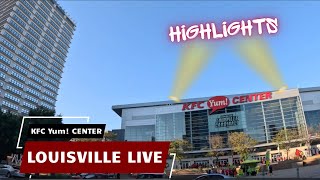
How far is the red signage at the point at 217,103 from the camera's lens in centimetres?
14312

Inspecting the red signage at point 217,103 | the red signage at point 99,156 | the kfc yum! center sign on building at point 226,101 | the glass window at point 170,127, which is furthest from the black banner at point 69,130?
the glass window at point 170,127

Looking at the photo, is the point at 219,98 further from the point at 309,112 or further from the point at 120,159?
the point at 120,159

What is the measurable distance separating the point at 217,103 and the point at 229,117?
7937mm

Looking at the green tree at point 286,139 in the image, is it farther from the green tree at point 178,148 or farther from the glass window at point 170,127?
the glass window at point 170,127

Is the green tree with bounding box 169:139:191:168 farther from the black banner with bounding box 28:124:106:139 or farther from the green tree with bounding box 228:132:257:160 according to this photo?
the black banner with bounding box 28:124:106:139

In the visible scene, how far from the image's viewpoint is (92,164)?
462 inches

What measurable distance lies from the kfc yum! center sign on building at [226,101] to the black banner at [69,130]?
130837 mm

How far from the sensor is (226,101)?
143125 mm

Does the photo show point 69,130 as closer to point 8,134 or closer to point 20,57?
point 8,134

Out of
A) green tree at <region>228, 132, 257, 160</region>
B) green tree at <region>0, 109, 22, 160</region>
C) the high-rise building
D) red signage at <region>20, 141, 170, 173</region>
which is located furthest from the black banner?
the high-rise building

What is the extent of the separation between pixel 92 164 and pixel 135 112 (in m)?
159

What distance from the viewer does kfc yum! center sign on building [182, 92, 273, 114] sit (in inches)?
5381

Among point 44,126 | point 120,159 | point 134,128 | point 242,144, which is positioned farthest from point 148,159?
point 134,128

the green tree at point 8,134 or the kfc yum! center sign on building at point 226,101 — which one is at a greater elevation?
the kfc yum! center sign on building at point 226,101
